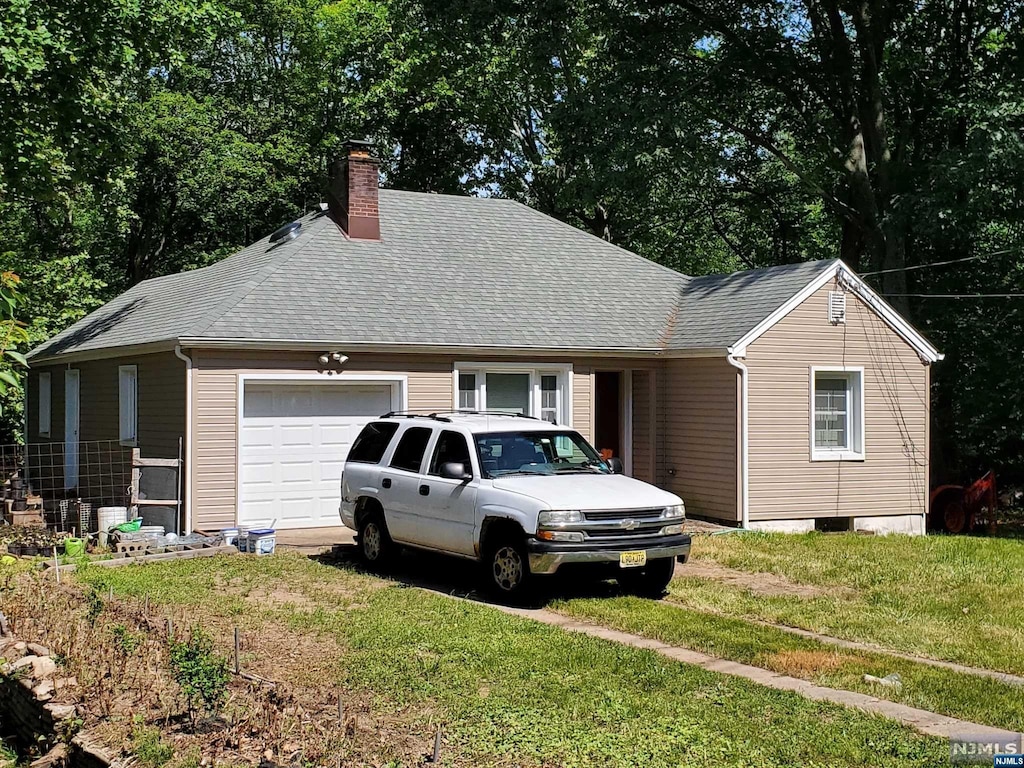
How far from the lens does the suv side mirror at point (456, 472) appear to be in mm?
11836

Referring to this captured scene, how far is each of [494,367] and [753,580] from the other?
7.21 metres

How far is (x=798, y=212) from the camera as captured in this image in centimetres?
3612

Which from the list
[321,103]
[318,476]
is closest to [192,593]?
[318,476]

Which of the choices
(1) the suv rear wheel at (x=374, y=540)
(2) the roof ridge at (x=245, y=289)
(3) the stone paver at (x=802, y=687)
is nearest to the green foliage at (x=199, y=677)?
(3) the stone paver at (x=802, y=687)

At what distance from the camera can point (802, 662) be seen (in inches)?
339

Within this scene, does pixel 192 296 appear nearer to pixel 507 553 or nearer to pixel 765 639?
pixel 507 553

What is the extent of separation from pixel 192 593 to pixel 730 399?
10563 millimetres

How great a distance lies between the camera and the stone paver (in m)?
6.89

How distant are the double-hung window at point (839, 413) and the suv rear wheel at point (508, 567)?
980 cm

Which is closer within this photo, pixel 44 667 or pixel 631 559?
pixel 44 667

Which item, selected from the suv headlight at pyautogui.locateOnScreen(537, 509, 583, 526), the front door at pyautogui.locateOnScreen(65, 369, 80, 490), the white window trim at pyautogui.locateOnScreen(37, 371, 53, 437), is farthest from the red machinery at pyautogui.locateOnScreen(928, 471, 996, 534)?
the white window trim at pyautogui.locateOnScreen(37, 371, 53, 437)

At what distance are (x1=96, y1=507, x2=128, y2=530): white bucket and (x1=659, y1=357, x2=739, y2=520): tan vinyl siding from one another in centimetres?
1004
